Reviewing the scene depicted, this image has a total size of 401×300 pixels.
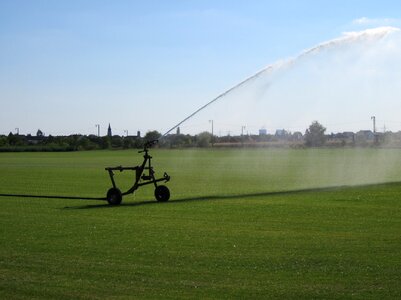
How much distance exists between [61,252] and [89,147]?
4194 inches

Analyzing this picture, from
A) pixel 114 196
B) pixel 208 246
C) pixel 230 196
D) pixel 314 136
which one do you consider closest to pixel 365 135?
pixel 314 136

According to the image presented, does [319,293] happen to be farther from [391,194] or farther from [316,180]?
[316,180]

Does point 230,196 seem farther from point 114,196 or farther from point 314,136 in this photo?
point 314,136

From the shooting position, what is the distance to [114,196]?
812 inches

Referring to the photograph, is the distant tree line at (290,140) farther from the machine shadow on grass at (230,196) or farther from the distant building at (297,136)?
the machine shadow on grass at (230,196)

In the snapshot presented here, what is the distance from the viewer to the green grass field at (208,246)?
926 cm

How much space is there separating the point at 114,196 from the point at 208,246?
28.2 feet

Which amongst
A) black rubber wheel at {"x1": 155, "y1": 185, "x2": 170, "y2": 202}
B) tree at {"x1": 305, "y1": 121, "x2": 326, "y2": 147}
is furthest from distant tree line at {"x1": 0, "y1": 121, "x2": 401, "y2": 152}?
black rubber wheel at {"x1": 155, "y1": 185, "x2": 170, "y2": 202}

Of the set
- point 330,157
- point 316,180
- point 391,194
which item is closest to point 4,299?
point 391,194

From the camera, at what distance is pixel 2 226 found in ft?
51.5

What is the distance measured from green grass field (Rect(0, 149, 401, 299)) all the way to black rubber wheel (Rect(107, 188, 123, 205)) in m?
0.41

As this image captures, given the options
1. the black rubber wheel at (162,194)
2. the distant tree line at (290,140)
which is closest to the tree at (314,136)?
the distant tree line at (290,140)

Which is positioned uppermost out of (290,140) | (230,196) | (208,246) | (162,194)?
(290,140)

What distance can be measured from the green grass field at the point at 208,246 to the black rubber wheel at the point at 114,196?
415mm
